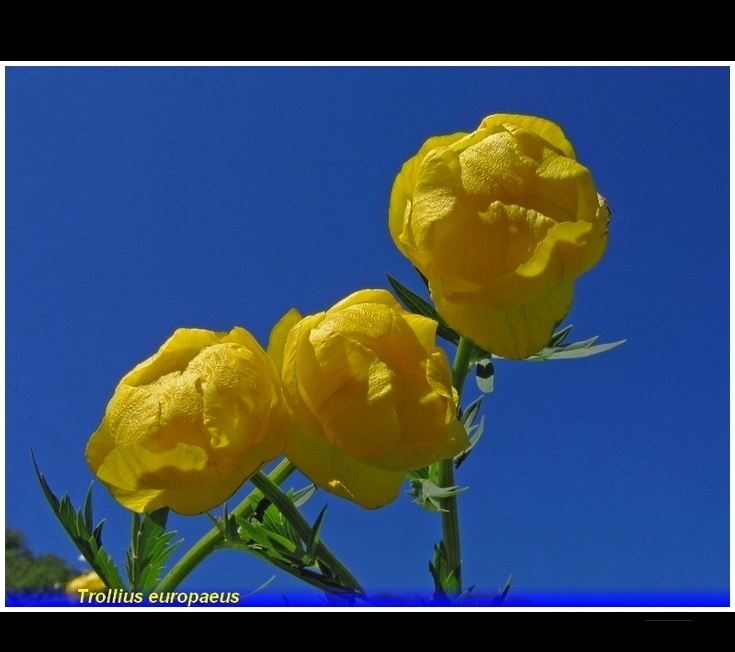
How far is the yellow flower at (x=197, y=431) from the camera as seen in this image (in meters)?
0.49

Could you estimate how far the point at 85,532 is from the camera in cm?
63

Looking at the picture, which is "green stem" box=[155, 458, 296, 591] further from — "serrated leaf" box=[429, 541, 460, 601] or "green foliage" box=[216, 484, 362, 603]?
"serrated leaf" box=[429, 541, 460, 601]

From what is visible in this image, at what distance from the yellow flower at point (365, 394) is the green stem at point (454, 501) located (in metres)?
0.06

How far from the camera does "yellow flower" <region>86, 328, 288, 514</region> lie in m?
0.49

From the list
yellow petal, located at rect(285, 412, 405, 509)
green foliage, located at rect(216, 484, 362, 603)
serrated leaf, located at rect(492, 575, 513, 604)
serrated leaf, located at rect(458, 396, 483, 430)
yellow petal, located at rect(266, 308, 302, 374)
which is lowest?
serrated leaf, located at rect(492, 575, 513, 604)

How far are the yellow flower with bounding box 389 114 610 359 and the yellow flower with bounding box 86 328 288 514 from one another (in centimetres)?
14

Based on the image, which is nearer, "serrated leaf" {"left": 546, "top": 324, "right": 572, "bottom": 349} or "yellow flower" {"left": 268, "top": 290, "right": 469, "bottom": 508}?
"yellow flower" {"left": 268, "top": 290, "right": 469, "bottom": 508}

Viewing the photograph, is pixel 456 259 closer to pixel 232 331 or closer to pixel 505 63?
pixel 232 331

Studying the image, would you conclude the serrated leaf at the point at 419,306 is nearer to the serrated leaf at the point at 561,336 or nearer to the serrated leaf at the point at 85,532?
the serrated leaf at the point at 561,336

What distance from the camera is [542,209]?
20.6 inches

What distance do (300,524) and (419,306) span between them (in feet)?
0.64

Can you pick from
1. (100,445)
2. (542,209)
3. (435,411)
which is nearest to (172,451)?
(100,445)

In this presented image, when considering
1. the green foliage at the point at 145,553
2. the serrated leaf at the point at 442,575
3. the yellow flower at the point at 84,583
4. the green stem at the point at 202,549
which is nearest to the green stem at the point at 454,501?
the serrated leaf at the point at 442,575

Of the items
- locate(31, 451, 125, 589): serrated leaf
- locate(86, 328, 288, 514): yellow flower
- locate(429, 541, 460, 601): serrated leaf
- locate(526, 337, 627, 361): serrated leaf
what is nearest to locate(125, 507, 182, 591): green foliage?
locate(31, 451, 125, 589): serrated leaf
